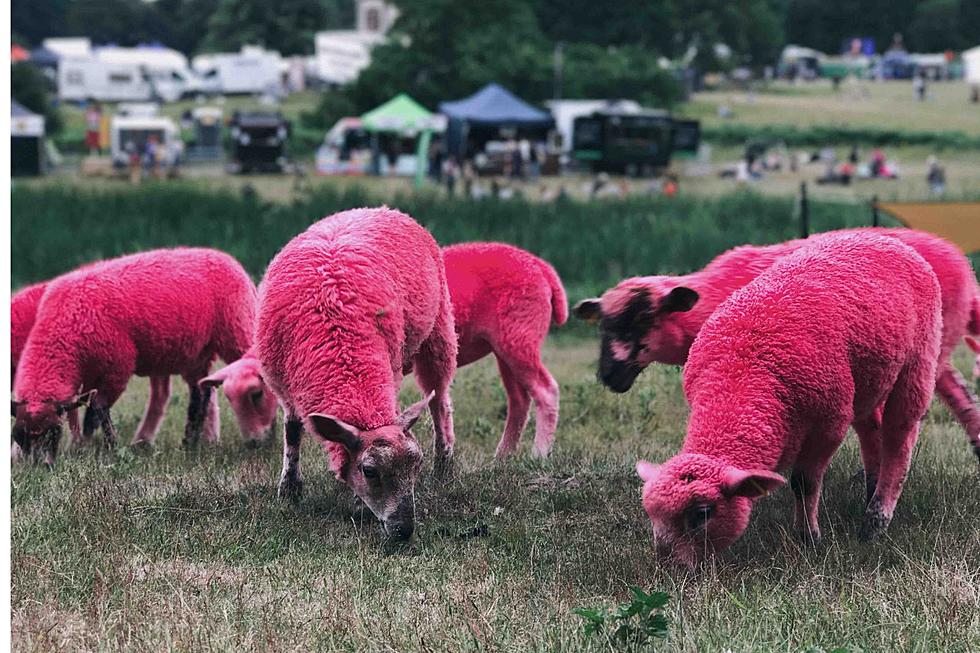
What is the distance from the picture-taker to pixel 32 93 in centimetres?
4684

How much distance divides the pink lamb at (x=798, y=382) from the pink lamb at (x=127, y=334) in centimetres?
410

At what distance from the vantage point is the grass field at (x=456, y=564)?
5.05 metres

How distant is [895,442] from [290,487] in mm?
3284

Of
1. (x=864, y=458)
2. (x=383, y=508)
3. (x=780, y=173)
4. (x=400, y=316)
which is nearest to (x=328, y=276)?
(x=400, y=316)

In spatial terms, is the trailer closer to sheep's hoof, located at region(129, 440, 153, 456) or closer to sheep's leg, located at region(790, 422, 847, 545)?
sheep's hoof, located at region(129, 440, 153, 456)

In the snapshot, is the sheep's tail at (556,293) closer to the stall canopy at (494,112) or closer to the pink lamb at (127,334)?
the pink lamb at (127,334)

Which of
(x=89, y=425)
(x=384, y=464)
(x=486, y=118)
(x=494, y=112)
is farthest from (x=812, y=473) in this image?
(x=494, y=112)

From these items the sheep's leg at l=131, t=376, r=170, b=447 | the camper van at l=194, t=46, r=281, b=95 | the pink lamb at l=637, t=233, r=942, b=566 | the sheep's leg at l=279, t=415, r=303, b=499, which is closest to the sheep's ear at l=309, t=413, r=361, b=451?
the sheep's leg at l=279, t=415, r=303, b=499

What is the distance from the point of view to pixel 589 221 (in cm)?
1895

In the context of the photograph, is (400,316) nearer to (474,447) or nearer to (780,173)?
(474,447)

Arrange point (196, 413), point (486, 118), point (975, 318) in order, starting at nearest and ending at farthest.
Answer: point (975, 318) → point (196, 413) → point (486, 118)

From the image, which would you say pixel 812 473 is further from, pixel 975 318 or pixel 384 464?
pixel 975 318

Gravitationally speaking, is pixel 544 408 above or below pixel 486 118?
below

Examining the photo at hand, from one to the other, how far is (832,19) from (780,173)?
130 feet
